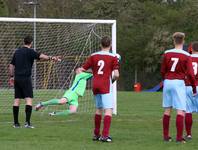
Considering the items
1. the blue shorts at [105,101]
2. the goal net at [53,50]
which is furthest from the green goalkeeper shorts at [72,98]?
the blue shorts at [105,101]

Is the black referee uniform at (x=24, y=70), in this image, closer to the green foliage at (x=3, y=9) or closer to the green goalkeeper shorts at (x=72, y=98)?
the green goalkeeper shorts at (x=72, y=98)

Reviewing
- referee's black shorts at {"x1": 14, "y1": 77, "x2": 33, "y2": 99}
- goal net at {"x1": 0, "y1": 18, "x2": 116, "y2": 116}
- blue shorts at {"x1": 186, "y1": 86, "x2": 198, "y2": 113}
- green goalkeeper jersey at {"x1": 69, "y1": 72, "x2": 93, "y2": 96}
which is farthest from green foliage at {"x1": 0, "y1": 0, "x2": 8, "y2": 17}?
blue shorts at {"x1": 186, "y1": 86, "x2": 198, "y2": 113}

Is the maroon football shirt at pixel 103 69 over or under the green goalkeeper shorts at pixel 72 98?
over

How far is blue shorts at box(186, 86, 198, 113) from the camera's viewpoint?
42.4 feet

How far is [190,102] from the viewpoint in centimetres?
1302

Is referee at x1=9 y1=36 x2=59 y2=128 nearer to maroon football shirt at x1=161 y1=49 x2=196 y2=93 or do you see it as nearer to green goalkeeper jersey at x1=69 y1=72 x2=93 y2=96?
green goalkeeper jersey at x1=69 y1=72 x2=93 y2=96

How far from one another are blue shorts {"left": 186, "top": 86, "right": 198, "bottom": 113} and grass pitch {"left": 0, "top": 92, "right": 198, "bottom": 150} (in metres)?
0.60

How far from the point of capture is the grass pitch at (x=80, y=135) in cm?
1125

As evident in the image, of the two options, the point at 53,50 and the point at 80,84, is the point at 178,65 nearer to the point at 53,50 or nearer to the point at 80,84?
the point at 80,84

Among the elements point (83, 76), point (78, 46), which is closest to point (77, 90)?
point (83, 76)

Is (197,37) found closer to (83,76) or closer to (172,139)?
(83,76)

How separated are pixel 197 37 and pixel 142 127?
37296mm

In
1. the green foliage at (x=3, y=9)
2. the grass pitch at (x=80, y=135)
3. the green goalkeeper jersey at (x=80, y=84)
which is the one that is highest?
the green foliage at (x=3, y=9)

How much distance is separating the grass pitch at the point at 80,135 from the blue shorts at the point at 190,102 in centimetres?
60
